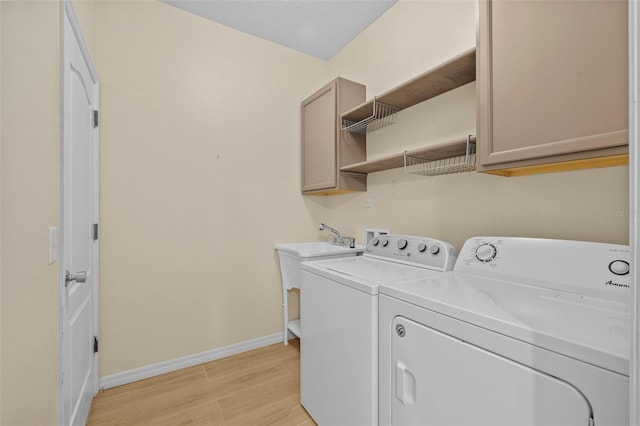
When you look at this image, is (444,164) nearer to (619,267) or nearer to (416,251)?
(416,251)

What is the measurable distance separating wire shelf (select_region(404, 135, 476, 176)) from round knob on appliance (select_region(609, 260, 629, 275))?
0.69 meters

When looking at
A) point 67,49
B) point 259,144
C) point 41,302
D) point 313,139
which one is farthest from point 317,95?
point 41,302

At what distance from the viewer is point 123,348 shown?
1.95 meters

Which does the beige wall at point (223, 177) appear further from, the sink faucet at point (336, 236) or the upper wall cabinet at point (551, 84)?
the upper wall cabinet at point (551, 84)

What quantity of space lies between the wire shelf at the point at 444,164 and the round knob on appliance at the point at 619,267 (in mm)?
690

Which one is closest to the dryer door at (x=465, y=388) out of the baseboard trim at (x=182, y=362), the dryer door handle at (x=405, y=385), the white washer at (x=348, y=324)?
the dryer door handle at (x=405, y=385)

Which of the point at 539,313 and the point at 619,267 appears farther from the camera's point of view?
the point at 619,267

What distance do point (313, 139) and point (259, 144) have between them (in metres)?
0.47

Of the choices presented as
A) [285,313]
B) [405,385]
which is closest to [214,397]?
[285,313]

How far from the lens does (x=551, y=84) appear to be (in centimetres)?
106

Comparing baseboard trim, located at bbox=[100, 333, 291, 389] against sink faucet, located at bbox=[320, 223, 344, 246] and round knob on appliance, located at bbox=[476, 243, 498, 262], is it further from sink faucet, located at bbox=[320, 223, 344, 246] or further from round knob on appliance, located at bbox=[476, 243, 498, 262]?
round knob on appliance, located at bbox=[476, 243, 498, 262]

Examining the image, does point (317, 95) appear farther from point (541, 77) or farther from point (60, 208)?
point (60, 208)

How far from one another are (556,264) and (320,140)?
180cm

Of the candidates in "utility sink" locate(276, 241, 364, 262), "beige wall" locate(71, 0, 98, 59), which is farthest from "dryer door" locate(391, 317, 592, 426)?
"beige wall" locate(71, 0, 98, 59)
